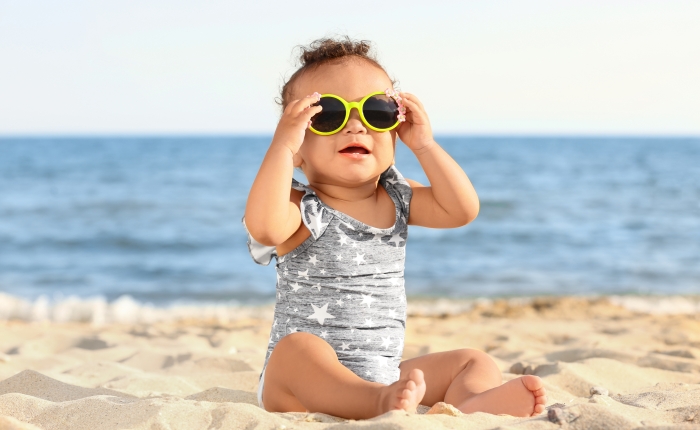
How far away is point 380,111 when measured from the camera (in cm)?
254

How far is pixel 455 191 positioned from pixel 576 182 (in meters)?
18.6

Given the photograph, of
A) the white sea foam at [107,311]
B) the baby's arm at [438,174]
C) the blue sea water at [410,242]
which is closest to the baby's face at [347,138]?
the baby's arm at [438,174]

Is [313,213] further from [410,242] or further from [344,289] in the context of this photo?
[410,242]

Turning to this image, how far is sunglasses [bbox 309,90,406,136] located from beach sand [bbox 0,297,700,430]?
99cm

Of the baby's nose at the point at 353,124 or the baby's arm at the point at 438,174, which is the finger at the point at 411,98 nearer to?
the baby's arm at the point at 438,174

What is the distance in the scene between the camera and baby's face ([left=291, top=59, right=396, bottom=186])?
100 inches

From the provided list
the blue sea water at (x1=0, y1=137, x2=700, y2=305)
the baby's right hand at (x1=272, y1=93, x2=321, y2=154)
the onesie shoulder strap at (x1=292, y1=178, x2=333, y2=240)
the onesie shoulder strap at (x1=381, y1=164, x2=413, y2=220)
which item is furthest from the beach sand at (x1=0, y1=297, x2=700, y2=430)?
the blue sea water at (x1=0, y1=137, x2=700, y2=305)

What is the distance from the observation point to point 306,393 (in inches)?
90.4

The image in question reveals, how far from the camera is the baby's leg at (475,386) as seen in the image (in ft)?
7.25

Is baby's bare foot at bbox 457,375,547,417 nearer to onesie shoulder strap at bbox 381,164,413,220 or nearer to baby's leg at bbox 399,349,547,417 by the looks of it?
baby's leg at bbox 399,349,547,417

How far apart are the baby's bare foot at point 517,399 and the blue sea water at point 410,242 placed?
9.72 ft

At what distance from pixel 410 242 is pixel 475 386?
9.16m

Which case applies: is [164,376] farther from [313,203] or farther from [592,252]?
[592,252]

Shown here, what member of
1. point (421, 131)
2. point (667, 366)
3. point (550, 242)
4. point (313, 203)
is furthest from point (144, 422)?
→ point (550, 242)
